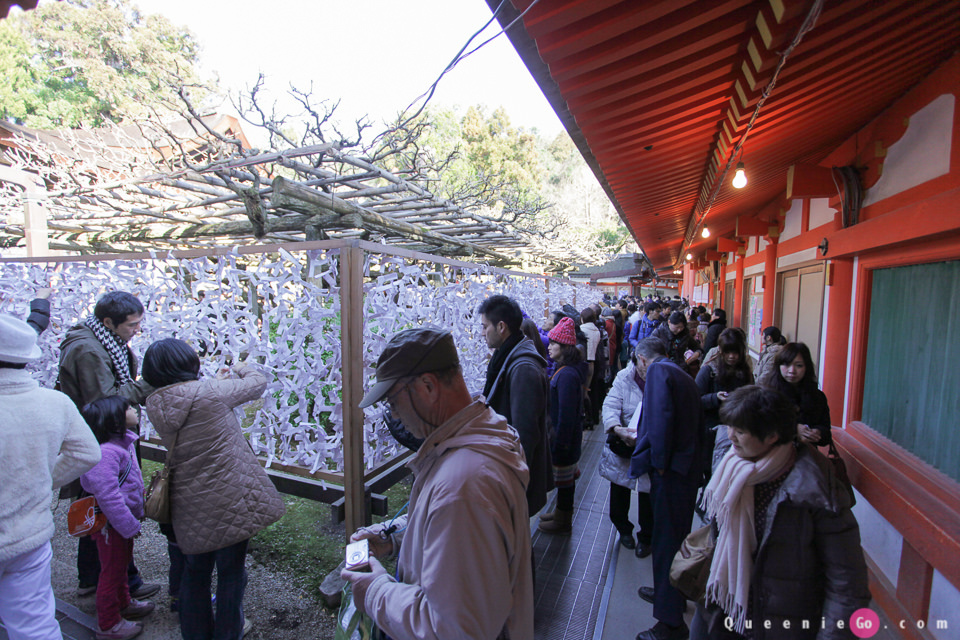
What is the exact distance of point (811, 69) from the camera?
2.21 m

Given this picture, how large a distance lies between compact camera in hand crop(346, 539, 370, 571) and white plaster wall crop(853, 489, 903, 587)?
3023 millimetres

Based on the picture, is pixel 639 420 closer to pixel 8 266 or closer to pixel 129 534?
pixel 129 534

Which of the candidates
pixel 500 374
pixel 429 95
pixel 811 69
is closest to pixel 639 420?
pixel 500 374

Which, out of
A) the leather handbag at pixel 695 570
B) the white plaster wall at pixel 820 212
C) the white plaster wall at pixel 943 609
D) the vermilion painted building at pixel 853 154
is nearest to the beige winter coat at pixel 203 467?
the leather handbag at pixel 695 570

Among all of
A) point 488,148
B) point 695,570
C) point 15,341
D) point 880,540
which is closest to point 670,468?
point 695,570

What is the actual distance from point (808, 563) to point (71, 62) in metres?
28.5

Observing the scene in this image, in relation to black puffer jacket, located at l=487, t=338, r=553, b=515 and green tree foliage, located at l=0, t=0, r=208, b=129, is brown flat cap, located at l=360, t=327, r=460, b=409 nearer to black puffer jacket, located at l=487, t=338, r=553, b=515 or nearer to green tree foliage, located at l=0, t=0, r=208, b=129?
black puffer jacket, located at l=487, t=338, r=553, b=515

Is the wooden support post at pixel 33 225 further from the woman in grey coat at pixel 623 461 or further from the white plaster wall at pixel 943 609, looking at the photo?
the white plaster wall at pixel 943 609

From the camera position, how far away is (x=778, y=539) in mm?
1580

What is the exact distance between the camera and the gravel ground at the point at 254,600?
2537 mm

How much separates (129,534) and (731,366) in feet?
12.8

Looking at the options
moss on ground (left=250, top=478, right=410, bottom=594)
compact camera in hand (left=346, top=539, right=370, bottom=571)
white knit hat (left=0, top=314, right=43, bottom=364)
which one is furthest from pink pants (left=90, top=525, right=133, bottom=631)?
compact camera in hand (left=346, top=539, right=370, bottom=571)

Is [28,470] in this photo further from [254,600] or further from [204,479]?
[254,600]

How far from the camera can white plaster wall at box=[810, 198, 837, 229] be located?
13.3 feet
